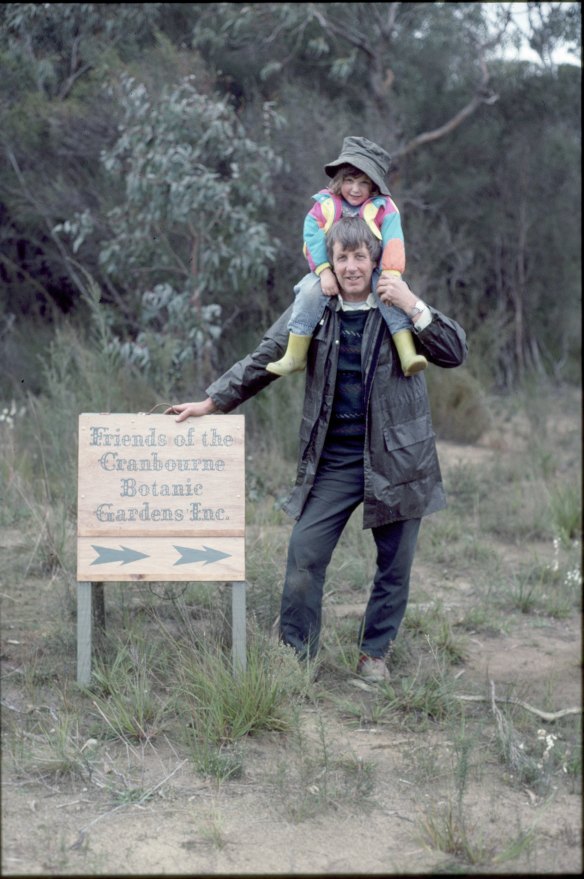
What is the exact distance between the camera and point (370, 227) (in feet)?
14.2

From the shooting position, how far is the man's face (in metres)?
4.26

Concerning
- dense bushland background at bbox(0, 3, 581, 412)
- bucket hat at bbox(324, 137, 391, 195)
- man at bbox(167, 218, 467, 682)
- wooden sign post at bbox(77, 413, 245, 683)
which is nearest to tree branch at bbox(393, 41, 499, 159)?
dense bushland background at bbox(0, 3, 581, 412)

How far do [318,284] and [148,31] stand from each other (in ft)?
22.3

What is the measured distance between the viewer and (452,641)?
202 inches

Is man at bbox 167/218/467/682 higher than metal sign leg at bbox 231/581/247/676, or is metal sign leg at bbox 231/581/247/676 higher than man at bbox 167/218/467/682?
man at bbox 167/218/467/682

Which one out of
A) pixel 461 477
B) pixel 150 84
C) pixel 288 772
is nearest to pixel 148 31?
pixel 150 84

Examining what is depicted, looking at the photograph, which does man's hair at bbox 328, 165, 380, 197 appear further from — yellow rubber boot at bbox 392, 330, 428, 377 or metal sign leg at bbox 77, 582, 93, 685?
metal sign leg at bbox 77, 582, 93, 685

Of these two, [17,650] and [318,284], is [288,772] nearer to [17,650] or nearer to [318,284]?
[17,650]

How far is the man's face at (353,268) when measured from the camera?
4262 millimetres

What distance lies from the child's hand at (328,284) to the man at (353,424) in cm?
3

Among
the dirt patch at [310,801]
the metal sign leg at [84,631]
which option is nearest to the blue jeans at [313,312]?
the metal sign leg at [84,631]

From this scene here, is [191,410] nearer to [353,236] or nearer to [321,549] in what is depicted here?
[321,549]

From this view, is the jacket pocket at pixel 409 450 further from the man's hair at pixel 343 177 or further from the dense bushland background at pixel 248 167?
the dense bushland background at pixel 248 167

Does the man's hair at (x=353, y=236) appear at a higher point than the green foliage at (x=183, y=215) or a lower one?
lower
